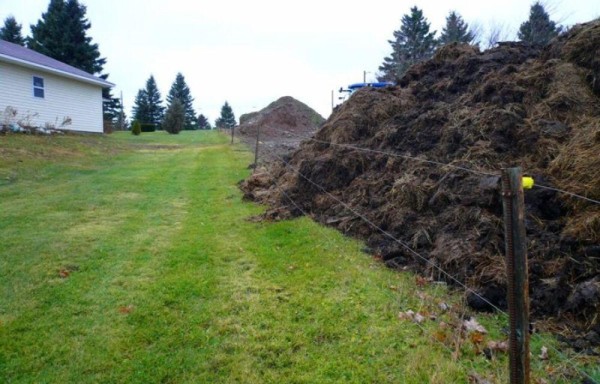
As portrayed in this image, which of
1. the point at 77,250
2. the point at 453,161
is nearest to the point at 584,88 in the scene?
the point at 453,161

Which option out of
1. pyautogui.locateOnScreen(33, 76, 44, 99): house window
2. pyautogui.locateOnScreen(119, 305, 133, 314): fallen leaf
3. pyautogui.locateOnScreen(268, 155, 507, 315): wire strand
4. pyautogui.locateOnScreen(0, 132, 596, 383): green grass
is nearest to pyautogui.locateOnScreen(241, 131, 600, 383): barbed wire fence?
pyautogui.locateOnScreen(268, 155, 507, 315): wire strand

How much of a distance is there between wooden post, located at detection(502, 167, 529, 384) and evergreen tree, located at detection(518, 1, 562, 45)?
108 feet

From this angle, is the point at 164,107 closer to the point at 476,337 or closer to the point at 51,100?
the point at 51,100

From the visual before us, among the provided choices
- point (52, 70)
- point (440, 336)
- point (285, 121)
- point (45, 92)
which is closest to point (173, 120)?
point (285, 121)

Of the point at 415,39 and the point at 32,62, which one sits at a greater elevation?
the point at 415,39

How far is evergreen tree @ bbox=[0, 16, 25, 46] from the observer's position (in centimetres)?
3703

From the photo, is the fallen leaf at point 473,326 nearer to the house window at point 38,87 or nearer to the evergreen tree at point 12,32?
the house window at point 38,87

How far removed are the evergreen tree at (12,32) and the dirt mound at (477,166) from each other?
135 feet

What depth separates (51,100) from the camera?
19406mm

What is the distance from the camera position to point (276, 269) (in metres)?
4.86

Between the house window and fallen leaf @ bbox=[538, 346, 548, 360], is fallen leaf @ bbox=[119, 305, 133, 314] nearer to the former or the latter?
fallen leaf @ bbox=[538, 346, 548, 360]

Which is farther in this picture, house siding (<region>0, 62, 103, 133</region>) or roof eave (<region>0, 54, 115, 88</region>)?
house siding (<region>0, 62, 103, 133</region>)

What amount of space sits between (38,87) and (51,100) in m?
0.86

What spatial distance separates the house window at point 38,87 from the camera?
18.5 meters
